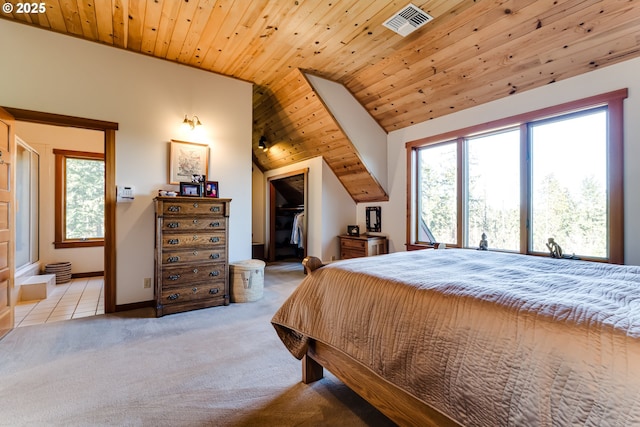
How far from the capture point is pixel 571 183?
2.86 metres

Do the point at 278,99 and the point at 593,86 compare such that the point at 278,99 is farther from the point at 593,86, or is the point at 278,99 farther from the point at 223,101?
the point at 593,86

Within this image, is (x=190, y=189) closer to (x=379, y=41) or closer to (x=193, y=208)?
(x=193, y=208)

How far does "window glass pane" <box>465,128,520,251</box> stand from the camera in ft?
10.8

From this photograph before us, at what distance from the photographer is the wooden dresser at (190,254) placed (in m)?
3.06

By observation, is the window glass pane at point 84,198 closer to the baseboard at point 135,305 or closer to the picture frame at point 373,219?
the baseboard at point 135,305

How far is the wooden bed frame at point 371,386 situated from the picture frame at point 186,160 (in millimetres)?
2482

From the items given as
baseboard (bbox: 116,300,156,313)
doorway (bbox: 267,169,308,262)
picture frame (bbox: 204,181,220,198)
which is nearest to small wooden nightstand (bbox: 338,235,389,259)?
doorway (bbox: 267,169,308,262)

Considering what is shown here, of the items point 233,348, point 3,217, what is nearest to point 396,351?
point 233,348

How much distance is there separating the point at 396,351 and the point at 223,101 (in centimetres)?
369

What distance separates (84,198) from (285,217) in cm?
387

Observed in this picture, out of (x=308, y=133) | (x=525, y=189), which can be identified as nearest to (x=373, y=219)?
(x=308, y=133)

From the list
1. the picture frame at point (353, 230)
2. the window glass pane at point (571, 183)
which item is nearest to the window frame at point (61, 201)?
the picture frame at point (353, 230)

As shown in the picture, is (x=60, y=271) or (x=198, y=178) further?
(x=60, y=271)

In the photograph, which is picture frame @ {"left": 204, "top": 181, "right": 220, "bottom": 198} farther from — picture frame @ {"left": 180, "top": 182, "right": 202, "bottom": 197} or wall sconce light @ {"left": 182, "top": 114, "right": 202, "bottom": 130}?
wall sconce light @ {"left": 182, "top": 114, "right": 202, "bottom": 130}
